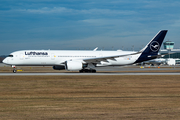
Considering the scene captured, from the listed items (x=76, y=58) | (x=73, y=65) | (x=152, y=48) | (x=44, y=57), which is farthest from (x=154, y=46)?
(x=44, y=57)

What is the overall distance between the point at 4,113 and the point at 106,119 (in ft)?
14.8

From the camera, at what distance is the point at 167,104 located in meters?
12.9

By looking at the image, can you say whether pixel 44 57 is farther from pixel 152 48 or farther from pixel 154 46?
pixel 154 46

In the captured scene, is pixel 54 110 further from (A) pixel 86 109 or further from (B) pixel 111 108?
(B) pixel 111 108

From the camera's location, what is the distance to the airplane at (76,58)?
131ft

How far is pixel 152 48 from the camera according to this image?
4484 cm

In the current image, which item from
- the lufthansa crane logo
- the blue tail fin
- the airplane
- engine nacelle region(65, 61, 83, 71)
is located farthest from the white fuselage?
the lufthansa crane logo

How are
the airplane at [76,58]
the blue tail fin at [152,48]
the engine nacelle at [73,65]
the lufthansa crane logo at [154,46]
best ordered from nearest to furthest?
1. the engine nacelle at [73,65]
2. the airplane at [76,58]
3. the blue tail fin at [152,48]
4. the lufthansa crane logo at [154,46]

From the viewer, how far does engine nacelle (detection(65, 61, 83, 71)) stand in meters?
38.1

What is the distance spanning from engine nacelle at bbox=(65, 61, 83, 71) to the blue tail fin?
12.3 metres

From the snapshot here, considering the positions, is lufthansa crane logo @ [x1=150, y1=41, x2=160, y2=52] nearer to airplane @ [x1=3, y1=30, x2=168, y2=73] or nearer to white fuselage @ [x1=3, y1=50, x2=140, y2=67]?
airplane @ [x1=3, y1=30, x2=168, y2=73]

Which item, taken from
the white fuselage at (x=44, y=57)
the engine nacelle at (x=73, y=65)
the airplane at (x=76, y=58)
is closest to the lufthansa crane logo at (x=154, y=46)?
the airplane at (x=76, y=58)

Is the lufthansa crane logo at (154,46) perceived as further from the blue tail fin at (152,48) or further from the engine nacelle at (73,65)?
the engine nacelle at (73,65)

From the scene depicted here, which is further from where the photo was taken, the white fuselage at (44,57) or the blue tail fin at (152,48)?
the blue tail fin at (152,48)
